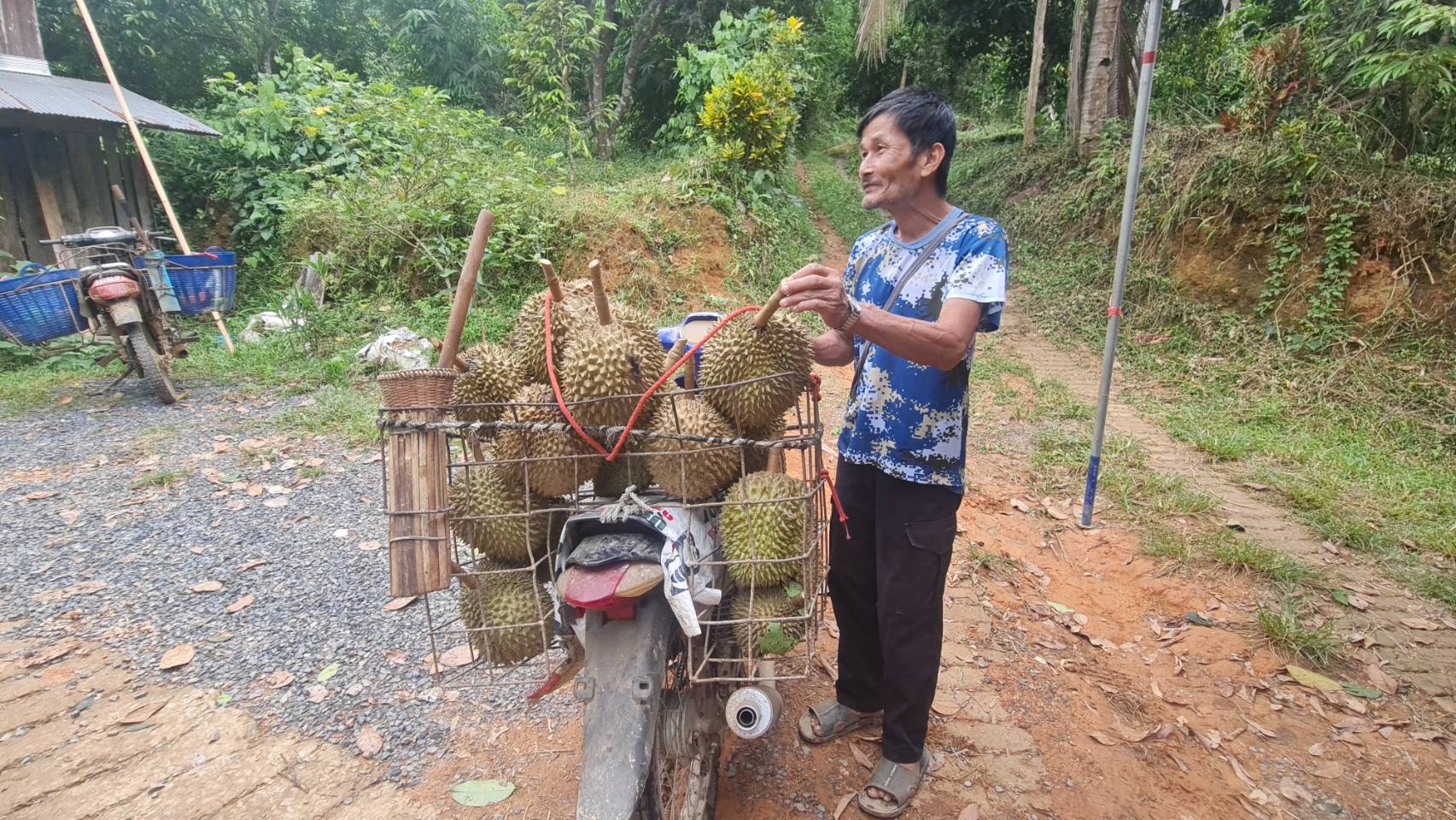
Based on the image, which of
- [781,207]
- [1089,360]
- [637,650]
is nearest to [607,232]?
[781,207]

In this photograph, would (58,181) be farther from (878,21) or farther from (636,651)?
(878,21)

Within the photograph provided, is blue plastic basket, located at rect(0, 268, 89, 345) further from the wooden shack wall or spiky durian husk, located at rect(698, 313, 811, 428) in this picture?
spiky durian husk, located at rect(698, 313, 811, 428)

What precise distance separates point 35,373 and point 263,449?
328 centimetres

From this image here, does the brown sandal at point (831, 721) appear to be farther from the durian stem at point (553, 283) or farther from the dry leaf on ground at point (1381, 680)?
the dry leaf on ground at point (1381, 680)

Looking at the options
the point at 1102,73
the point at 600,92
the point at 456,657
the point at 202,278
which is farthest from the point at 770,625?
the point at 600,92

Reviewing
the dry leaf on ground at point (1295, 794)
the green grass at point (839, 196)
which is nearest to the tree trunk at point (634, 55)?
the green grass at point (839, 196)

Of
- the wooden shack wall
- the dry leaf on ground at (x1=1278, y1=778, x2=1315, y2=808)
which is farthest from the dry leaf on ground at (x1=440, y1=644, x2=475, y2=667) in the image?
the wooden shack wall

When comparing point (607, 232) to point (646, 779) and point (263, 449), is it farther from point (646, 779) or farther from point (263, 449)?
point (646, 779)

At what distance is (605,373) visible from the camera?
1.67m

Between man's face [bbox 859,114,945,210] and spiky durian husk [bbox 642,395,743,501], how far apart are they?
0.75 metres

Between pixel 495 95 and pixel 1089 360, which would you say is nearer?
pixel 1089 360

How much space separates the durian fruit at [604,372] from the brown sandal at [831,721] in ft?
4.60

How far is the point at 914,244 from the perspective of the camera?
1.98 metres

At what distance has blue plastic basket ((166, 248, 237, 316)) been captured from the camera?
6152mm
